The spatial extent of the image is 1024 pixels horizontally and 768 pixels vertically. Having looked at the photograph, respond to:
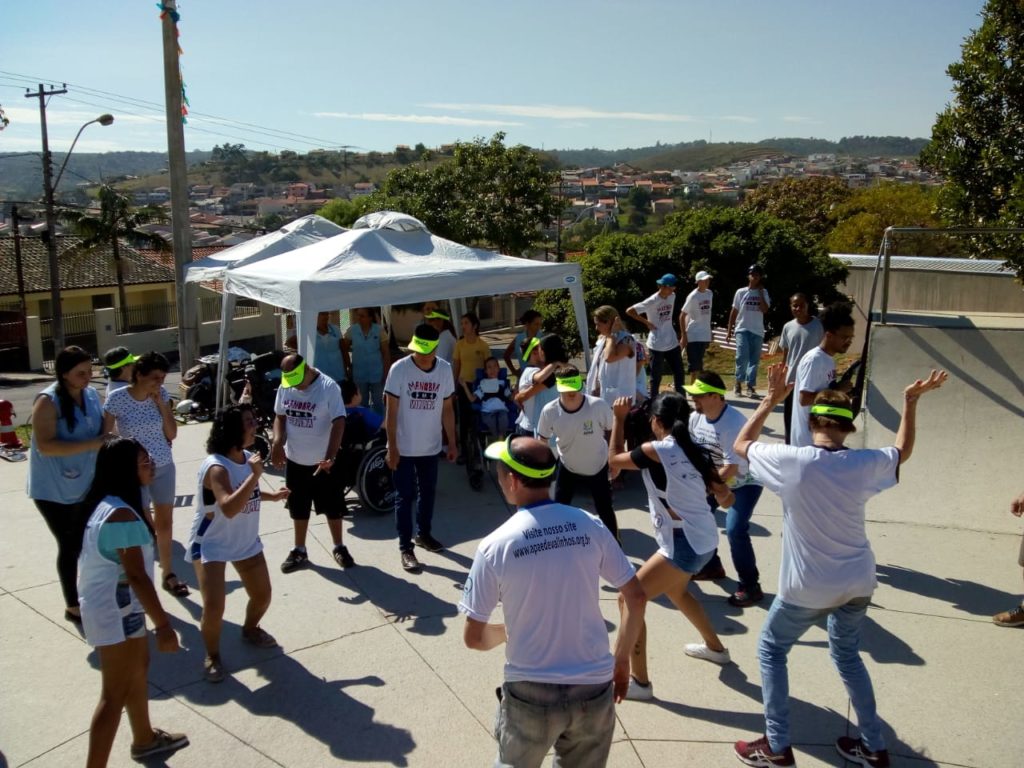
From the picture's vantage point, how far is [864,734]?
377cm

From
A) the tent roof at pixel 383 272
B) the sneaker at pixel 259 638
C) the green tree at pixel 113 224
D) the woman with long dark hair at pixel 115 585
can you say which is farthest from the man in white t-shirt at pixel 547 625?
the green tree at pixel 113 224

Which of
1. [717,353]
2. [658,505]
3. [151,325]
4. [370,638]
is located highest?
[658,505]

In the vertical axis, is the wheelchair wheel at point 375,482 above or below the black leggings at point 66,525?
below

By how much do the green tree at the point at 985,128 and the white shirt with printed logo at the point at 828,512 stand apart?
21.0 ft

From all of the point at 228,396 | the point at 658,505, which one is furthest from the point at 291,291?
the point at 658,505

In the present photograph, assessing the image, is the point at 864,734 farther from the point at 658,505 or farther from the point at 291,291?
the point at 291,291

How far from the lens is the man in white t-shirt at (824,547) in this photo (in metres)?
3.52

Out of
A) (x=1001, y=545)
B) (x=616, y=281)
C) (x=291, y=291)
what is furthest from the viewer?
(x=616, y=281)

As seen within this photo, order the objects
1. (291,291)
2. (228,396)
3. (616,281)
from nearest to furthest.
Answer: (291,291) < (228,396) < (616,281)

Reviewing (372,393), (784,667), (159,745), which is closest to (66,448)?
(159,745)

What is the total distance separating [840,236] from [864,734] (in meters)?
32.0

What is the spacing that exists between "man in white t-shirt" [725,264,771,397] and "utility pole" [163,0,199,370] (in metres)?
7.75

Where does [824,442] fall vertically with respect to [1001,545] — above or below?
above

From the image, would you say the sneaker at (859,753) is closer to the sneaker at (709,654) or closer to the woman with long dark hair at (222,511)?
the sneaker at (709,654)
